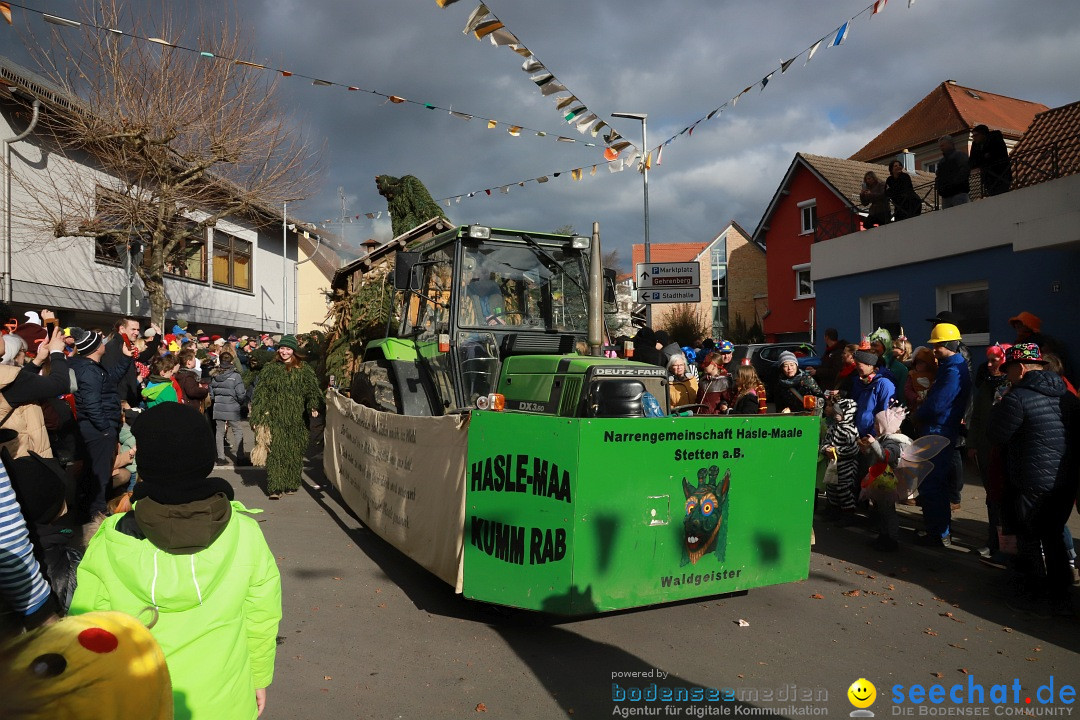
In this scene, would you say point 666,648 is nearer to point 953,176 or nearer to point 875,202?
point 953,176

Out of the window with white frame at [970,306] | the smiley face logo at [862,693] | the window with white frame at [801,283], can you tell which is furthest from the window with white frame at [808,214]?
the smiley face logo at [862,693]

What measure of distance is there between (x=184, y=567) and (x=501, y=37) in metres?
7.86

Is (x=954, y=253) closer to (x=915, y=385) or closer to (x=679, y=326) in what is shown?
(x=915, y=385)

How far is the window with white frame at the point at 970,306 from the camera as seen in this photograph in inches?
522

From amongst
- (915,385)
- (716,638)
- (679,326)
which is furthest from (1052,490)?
(679,326)

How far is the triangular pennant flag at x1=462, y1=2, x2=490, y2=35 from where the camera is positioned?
8.19 m

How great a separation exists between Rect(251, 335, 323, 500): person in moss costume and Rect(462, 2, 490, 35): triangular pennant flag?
4152 mm

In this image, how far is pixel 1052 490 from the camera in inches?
200

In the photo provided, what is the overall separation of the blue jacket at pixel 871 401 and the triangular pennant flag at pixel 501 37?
18.0 feet

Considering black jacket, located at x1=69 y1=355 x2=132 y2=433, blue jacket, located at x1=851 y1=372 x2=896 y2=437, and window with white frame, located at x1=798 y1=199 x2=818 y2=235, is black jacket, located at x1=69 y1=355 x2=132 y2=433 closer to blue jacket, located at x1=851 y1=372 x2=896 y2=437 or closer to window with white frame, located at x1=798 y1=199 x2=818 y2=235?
blue jacket, located at x1=851 y1=372 x2=896 y2=437

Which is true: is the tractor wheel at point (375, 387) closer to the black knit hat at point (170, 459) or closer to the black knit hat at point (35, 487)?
the black knit hat at point (35, 487)

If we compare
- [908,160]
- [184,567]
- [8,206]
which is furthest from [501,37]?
[908,160]

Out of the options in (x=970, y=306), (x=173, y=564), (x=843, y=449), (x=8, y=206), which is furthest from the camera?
(x=8, y=206)

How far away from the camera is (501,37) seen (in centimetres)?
870
